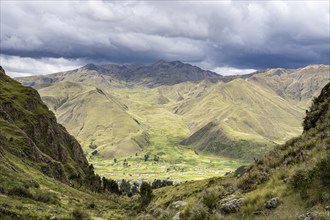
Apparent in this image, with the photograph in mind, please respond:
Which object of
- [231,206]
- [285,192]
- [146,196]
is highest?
[285,192]

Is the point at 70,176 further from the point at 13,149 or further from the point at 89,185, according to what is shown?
the point at 13,149

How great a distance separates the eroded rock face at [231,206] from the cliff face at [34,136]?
91.0 metres

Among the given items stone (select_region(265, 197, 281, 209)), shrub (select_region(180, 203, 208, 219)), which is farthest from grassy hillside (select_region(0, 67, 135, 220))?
stone (select_region(265, 197, 281, 209))

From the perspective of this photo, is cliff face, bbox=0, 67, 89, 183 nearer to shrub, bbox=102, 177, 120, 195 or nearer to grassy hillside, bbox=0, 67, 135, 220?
grassy hillside, bbox=0, 67, 135, 220

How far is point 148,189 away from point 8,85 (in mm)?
121359

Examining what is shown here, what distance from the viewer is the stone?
728 inches

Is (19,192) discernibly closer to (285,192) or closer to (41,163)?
(285,192)

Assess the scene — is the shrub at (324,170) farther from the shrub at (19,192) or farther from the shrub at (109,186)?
the shrub at (109,186)

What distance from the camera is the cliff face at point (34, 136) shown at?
11188 cm

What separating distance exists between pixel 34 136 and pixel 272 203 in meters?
145

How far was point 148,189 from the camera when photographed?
102438mm

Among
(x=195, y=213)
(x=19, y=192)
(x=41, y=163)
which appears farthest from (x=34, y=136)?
(x=195, y=213)

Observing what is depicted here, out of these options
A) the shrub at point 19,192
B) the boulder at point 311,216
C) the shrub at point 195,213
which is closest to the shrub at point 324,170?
the boulder at point 311,216

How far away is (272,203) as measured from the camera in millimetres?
18625
